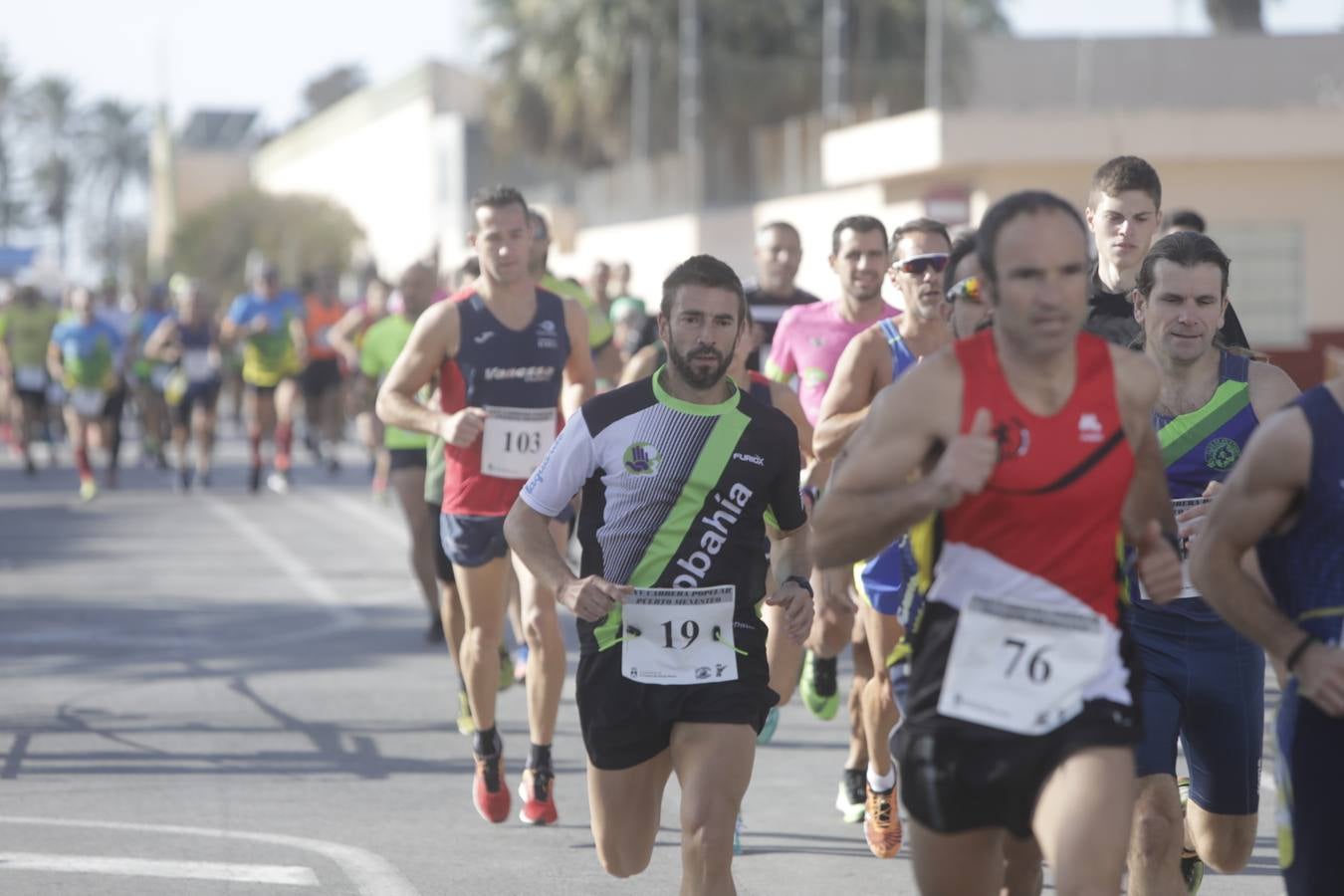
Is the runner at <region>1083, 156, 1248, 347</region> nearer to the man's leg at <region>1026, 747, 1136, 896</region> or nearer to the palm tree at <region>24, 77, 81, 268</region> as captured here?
the man's leg at <region>1026, 747, 1136, 896</region>

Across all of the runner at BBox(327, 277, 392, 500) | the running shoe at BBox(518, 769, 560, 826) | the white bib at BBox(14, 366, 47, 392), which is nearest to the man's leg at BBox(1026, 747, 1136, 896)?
the running shoe at BBox(518, 769, 560, 826)

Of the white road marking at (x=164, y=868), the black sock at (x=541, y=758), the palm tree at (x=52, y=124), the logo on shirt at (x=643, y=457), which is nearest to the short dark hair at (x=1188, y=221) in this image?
the black sock at (x=541, y=758)

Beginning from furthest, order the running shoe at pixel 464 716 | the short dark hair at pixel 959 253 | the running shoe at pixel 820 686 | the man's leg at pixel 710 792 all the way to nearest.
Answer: the running shoe at pixel 464 716
the running shoe at pixel 820 686
the short dark hair at pixel 959 253
the man's leg at pixel 710 792

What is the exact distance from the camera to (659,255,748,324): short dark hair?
5.92 meters

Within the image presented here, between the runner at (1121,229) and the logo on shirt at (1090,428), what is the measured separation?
2.43 meters

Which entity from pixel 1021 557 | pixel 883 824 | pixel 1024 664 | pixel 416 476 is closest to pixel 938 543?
pixel 1021 557

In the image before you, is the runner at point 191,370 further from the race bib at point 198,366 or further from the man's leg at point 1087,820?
the man's leg at point 1087,820

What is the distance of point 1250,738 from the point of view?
5.99 meters

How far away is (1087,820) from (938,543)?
2.05 ft

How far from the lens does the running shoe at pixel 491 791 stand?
8023 mm

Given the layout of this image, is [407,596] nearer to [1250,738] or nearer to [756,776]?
[756,776]

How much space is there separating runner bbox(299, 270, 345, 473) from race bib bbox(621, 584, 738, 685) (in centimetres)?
1900

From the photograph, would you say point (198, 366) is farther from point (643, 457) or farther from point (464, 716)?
point (643, 457)

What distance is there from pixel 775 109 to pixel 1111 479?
38.1 meters
